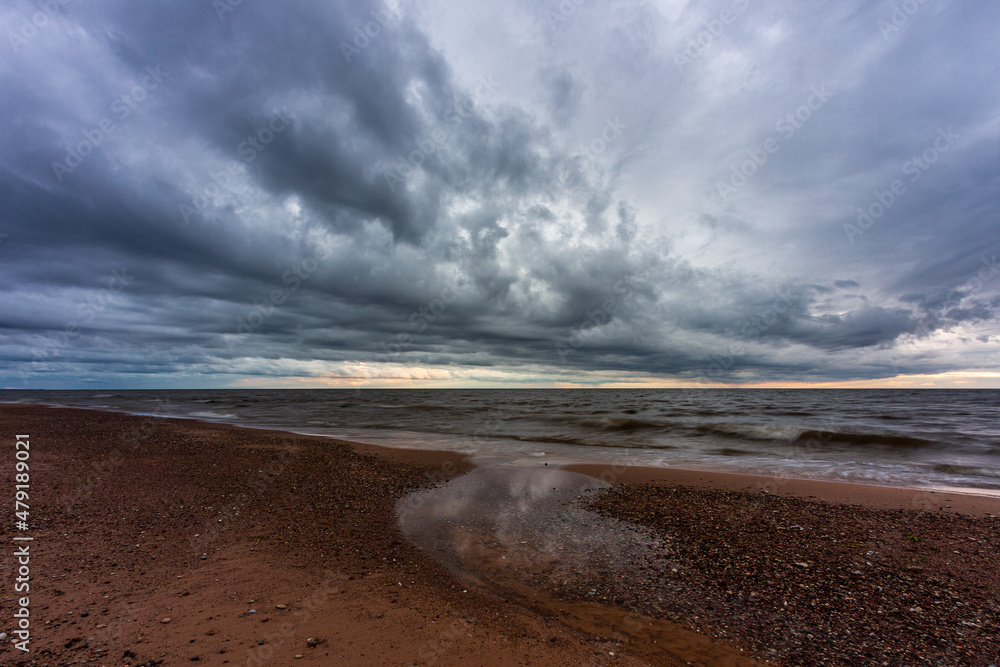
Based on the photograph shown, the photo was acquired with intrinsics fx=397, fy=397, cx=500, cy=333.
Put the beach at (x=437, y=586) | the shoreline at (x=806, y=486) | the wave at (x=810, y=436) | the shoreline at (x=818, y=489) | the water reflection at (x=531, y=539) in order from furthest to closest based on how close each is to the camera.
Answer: the wave at (x=810, y=436), the shoreline at (x=806, y=486), the shoreline at (x=818, y=489), the water reflection at (x=531, y=539), the beach at (x=437, y=586)

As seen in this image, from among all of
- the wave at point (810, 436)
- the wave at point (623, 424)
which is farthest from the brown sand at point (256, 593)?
the wave at point (810, 436)

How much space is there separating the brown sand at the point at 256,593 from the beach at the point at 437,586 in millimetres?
31

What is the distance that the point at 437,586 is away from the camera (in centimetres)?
657

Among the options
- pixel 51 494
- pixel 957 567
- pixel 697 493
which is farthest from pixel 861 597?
pixel 51 494

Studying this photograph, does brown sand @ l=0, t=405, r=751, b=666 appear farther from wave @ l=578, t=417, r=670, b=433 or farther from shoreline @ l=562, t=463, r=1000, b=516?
wave @ l=578, t=417, r=670, b=433

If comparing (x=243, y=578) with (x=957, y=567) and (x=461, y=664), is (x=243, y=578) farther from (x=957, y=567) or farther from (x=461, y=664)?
(x=957, y=567)

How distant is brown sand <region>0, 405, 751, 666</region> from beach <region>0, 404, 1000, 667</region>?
0.10ft

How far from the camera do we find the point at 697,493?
12.4m

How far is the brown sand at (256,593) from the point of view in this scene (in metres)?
4.67

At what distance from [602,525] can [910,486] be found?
43.1 ft

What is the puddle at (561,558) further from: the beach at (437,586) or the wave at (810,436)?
the wave at (810,436)

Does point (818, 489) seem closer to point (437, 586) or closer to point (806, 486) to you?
point (806, 486)

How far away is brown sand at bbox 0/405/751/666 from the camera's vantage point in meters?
4.67

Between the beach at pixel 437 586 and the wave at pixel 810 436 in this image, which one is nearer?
the beach at pixel 437 586
